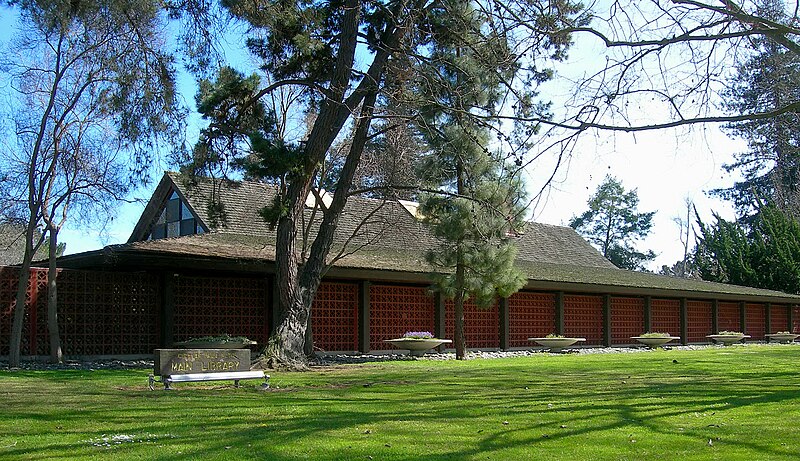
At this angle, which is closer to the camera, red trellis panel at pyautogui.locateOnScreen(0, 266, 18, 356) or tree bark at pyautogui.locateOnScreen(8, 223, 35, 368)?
tree bark at pyautogui.locateOnScreen(8, 223, 35, 368)

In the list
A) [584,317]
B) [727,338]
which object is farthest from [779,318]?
[584,317]

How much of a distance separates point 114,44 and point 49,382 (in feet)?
19.3

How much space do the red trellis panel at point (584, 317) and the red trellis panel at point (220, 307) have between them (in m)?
12.8

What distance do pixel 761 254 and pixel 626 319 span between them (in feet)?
65.6

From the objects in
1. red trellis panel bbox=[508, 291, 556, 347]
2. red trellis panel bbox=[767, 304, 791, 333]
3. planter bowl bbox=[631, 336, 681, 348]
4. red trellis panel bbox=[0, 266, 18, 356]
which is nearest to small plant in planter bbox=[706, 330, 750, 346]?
planter bowl bbox=[631, 336, 681, 348]

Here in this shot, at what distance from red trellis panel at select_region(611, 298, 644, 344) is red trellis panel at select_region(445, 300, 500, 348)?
21.7 ft

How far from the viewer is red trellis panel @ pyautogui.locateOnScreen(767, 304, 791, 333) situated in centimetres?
4112

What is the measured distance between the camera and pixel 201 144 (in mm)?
18000

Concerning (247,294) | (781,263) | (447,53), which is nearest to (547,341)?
(247,294)

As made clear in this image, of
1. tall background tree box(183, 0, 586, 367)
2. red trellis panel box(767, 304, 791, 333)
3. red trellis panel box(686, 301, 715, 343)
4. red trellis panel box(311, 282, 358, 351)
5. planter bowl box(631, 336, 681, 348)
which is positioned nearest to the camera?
tall background tree box(183, 0, 586, 367)

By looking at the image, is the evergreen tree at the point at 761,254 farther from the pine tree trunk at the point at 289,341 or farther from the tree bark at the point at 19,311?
the tree bark at the point at 19,311

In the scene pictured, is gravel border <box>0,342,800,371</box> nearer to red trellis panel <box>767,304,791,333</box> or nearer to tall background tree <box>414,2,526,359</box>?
tall background tree <box>414,2,526,359</box>

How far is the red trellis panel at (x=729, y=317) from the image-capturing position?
37844 mm

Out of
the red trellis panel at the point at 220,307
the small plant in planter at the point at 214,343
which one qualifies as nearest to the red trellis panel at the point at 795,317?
the red trellis panel at the point at 220,307
